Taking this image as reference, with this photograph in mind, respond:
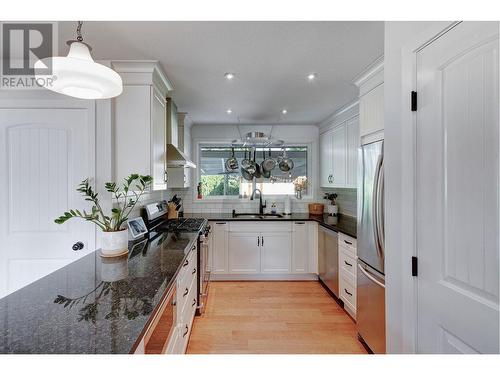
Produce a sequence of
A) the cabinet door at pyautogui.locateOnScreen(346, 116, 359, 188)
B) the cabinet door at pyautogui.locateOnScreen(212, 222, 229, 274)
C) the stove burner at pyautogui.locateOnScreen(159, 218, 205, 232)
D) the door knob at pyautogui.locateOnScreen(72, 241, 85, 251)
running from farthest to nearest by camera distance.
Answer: the cabinet door at pyautogui.locateOnScreen(212, 222, 229, 274) → the cabinet door at pyautogui.locateOnScreen(346, 116, 359, 188) → the stove burner at pyautogui.locateOnScreen(159, 218, 205, 232) → the door knob at pyautogui.locateOnScreen(72, 241, 85, 251)

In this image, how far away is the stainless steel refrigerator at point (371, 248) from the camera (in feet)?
5.57

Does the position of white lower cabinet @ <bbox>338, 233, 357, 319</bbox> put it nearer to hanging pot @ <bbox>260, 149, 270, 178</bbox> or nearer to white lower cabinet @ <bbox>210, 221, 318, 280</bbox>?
white lower cabinet @ <bbox>210, 221, 318, 280</bbox>

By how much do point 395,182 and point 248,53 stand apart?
1.38m

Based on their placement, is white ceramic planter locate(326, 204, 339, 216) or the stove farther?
white ceramic planter locate(326, 204, 339, 216)

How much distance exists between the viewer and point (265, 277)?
3486mm

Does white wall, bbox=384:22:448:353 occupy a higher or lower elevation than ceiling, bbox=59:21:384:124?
lower

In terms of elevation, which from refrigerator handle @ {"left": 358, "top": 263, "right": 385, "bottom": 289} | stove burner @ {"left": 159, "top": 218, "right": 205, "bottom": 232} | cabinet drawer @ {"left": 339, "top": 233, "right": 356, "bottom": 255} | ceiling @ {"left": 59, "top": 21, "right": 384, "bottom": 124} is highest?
ceiling @ {"left": 59, "top": 21, "right": 384, "bottom": 124}

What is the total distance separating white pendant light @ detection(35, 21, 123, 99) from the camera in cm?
94

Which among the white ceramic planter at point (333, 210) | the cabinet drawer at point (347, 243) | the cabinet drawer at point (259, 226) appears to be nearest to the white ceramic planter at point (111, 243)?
the cabinet drawer at point (259, 226)

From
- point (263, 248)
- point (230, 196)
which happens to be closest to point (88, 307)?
point (263, 248)

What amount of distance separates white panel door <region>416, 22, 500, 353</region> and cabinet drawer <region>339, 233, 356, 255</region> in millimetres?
1211

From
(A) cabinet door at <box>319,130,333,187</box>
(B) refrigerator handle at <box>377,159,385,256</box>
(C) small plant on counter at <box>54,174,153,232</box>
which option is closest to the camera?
(C) small plant on counter at <box>54,174,153,232</box>

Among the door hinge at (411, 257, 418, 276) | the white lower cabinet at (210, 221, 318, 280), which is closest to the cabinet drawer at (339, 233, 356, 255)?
the white lower cabinet at (210, 221, 318, 280)
